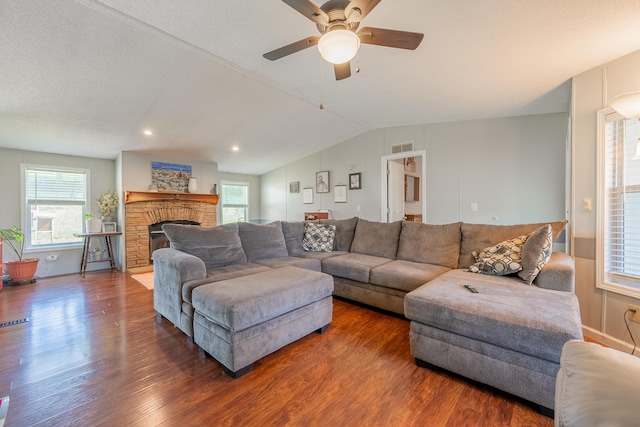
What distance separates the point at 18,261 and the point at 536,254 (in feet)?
21.5

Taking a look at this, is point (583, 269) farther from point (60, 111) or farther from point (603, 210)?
point (60, 111)

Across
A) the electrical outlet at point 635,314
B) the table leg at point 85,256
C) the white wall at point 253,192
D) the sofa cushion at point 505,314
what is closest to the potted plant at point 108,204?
the table leg at point 85,256

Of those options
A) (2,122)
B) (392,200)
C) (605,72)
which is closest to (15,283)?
(2,122)

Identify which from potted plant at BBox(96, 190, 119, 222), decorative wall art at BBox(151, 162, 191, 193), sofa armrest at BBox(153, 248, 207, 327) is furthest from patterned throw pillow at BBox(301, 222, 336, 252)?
potted plant at BBox(96, 190, 119, 222)

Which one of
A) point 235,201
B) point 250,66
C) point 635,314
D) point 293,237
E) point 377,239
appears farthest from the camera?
point 235,201

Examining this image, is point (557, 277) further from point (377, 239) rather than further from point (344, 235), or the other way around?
point (344, 235)

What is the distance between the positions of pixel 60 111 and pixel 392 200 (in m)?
5.13

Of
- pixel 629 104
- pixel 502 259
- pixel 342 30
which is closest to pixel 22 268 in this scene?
pixel 342 30

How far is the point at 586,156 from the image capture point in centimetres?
231

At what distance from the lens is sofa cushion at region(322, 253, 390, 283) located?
9.29 feet

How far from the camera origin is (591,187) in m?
2.28

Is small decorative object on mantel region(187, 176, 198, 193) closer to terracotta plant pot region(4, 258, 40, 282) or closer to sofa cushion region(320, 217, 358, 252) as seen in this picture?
terracotta plant pot region(4, 258, 40, 282)

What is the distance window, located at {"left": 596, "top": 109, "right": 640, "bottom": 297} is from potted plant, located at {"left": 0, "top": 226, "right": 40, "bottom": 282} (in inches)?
278

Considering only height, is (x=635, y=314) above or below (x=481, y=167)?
below
